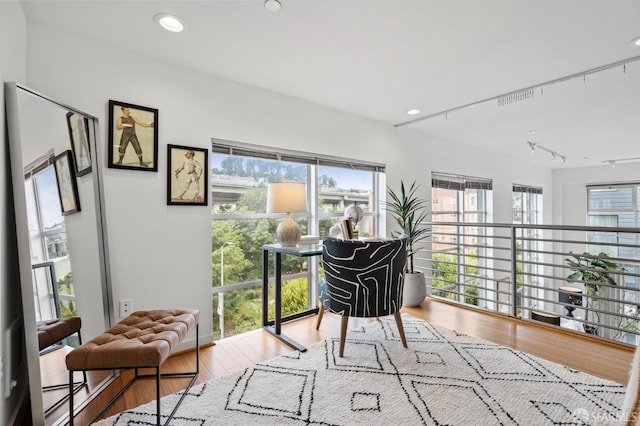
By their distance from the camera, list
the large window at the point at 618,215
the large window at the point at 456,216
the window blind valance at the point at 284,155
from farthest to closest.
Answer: the large window at the point at 618,215 → the large window at the point at 456,216 → the window blind valance at the point at 284,155

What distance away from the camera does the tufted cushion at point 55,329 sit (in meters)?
1.55

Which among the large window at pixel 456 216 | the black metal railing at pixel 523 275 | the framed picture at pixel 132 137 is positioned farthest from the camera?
the large window at pixel 456 216

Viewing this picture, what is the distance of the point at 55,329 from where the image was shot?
164 centimetres

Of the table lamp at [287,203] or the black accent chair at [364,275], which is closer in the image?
the black accent chair at [364,275]

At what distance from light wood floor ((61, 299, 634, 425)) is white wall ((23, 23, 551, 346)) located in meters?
0.34

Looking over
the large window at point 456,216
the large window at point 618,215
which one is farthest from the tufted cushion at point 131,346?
the large window at point 618,215

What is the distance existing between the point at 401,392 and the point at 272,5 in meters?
2.34

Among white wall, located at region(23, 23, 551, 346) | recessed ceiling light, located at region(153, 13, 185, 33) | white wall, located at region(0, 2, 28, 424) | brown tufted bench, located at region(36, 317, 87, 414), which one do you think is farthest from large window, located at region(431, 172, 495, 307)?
white wall, located at region(0, 2, 28, 424)

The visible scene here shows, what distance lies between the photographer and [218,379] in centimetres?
200

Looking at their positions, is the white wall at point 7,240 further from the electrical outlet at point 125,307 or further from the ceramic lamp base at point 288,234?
the ceramic lamp base at point 288,234

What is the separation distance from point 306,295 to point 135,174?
1994mm

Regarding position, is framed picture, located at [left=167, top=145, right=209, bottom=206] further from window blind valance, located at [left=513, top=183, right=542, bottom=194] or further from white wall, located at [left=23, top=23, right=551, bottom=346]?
window blind valance, located at [left=513, top=183, right=542, bottom=194]

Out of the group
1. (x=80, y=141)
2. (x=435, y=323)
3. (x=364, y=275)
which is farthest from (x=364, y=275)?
(x=80, y=141)

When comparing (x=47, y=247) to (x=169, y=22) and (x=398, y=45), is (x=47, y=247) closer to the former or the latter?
(x=169, y=22)
